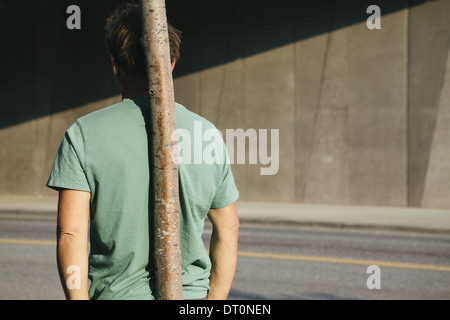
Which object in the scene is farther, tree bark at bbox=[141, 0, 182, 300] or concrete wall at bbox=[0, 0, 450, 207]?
concrete wall at bbox=[0, 0, 450, 207]

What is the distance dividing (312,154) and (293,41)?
312 cm

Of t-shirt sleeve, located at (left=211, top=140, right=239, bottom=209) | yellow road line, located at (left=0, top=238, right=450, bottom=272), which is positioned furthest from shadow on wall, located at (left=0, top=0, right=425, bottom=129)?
t-shirt sleeve, located at (left=211, top=140, right=239, bottom=209)

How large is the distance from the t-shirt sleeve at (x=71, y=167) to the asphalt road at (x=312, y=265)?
16.7ft

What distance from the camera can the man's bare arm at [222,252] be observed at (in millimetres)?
2182

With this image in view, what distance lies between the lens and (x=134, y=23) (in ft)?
6.49

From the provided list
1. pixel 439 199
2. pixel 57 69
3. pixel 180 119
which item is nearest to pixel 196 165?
pixel 180 119

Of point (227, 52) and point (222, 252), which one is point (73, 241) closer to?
point (222, 252)

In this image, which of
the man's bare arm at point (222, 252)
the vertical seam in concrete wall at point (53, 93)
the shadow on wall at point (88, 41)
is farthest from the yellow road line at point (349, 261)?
the vertical seam in concrete wall at point (53, 93)

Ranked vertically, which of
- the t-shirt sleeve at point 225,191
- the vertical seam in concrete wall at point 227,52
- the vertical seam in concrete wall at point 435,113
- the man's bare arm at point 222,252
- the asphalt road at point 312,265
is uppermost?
the vertical seam in concrete wall at point 227,52

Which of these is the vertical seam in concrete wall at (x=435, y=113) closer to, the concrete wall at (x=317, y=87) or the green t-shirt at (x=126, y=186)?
the concrete wall at (x=317, y=87)

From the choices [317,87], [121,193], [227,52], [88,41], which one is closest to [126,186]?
[121,193]

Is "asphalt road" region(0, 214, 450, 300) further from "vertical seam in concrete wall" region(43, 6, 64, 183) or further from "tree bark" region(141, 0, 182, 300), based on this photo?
"vertical seam in concrete wall" region(43, 6, 64, 183)

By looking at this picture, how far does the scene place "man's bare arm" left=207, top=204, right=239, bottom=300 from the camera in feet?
7.16

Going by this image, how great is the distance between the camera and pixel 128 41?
1973 millimetres
